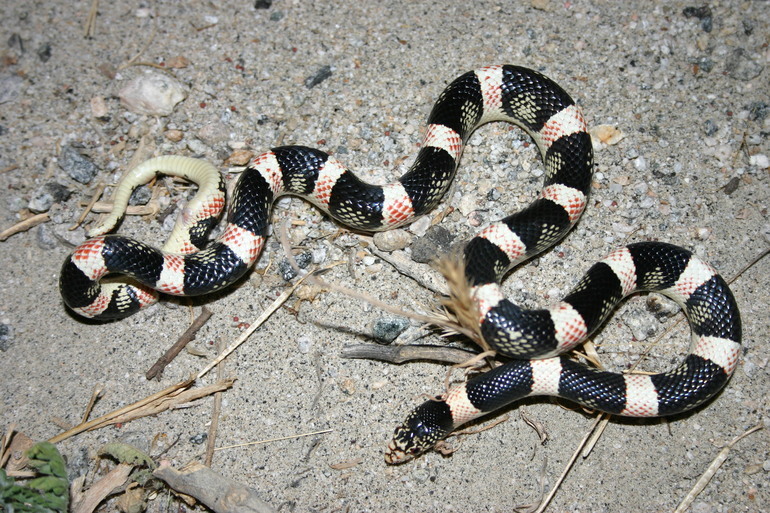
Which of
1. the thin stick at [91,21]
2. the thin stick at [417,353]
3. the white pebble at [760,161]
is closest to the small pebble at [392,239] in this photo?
the thin stick at [417,353]

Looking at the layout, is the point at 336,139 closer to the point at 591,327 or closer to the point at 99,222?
the point at 99,222

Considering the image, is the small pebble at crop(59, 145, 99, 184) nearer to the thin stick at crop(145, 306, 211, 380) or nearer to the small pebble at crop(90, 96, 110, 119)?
the small pebble at crop(90, 96, 110, 119)

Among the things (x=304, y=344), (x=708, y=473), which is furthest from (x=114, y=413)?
(x=708, y=473)

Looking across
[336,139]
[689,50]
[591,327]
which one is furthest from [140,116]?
[689,50]

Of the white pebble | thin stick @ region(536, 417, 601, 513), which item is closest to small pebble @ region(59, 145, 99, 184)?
thin stick @ region(536, 417, 601, 513)

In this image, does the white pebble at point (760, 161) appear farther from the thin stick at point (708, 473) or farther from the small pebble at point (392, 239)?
the small pebble at point (392, 239)

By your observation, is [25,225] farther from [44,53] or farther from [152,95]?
[44,53]
